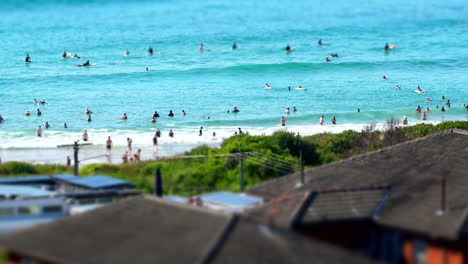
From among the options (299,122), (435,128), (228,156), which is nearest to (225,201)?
(228,156)

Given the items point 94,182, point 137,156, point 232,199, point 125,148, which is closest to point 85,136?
point 125,148

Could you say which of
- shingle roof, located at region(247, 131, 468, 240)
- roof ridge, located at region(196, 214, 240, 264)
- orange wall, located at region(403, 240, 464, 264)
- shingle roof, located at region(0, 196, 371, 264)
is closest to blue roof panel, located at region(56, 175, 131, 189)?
shingle roof, located at region(247, 131, 468, 240)

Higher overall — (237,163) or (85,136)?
(237,163)

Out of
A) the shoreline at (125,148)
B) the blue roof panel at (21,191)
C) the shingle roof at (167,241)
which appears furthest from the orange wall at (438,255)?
the shoreline at (125,148)

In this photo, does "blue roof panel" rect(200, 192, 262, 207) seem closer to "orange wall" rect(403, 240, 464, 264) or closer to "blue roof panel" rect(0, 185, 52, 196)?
"blue roof panel" rect(0, 185, 52, 196)

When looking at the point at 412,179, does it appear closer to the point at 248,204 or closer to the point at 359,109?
the point at 248,204

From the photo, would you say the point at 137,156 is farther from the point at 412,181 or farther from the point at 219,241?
the point at 219,241
